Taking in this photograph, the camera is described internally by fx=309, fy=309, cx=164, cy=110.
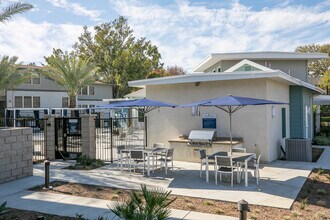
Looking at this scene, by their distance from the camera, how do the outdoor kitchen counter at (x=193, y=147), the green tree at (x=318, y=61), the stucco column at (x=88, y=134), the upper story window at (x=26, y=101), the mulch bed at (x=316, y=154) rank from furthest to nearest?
the green tree at (x=318, y=61)
the upper story window at (x=26, y=101)
the mulch bed at (x=316, y=154)
the stucco column at (x=88, y=134)
the outdoor kitchen counter at (x=193, y=147)

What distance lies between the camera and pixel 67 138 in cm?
1277

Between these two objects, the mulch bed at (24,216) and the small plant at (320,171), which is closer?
the mulch bed at (24,216)

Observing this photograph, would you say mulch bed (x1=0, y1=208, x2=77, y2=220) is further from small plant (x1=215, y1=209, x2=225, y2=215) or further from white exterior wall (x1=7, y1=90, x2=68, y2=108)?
white exterior wall (x1=7, y1=90, x2=68, y2=108)

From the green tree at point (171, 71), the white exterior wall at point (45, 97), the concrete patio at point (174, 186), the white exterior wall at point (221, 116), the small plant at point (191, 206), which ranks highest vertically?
the green tree at point (171, 71)

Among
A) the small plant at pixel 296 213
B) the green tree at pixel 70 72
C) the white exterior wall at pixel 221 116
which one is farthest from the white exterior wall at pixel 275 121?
the green tree at pixel 70 72

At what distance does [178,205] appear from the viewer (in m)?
6.78

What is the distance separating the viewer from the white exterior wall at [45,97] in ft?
106

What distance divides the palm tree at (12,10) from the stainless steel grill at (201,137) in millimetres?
7235

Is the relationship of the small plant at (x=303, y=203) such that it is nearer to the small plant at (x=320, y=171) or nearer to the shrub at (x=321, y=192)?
the shrub at (x=321, y=192)

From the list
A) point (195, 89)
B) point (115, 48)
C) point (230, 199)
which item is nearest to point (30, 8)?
point (195, 89)

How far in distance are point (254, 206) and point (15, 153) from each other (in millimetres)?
6972

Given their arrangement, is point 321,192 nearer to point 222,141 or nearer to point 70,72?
point 222,141

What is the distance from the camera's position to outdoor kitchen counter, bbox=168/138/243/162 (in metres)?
11.6

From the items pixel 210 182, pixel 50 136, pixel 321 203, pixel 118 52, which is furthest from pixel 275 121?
pixel 118 52
